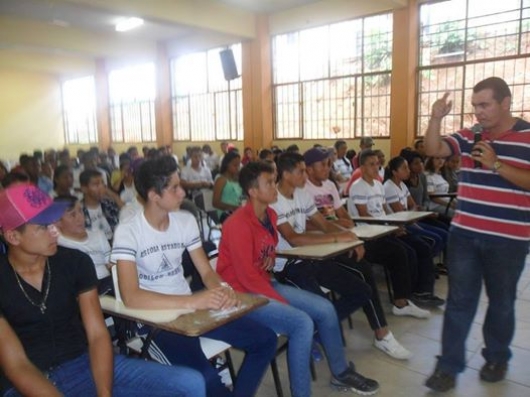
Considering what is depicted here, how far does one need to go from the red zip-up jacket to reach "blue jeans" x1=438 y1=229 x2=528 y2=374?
3.04 feet

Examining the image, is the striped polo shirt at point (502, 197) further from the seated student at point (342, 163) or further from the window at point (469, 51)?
the window at point (469, 51)

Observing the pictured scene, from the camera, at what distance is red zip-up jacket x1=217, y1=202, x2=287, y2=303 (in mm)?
2289

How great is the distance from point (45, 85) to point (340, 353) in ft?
63.8

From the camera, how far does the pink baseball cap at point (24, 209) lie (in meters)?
1.54

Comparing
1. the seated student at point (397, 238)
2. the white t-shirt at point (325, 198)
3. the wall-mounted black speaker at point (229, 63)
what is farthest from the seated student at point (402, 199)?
the wall-mounted black speaker at point (229, 63)

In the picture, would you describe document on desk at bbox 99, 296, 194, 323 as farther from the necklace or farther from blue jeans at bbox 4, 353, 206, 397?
the necklace

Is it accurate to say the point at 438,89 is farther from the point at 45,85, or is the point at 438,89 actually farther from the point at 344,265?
the point at 45,85

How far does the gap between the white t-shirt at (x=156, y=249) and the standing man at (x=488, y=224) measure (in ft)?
4.62

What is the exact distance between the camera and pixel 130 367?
67.2 inches

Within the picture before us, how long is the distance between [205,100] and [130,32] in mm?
2809

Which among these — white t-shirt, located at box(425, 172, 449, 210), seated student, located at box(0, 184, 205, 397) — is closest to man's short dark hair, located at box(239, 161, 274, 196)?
seated student, located at box(0, 184, 205, 397)

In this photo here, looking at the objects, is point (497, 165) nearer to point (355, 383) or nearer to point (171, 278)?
point (355, 383)

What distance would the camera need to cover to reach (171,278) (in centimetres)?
212

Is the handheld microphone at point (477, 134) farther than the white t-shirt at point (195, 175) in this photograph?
No
